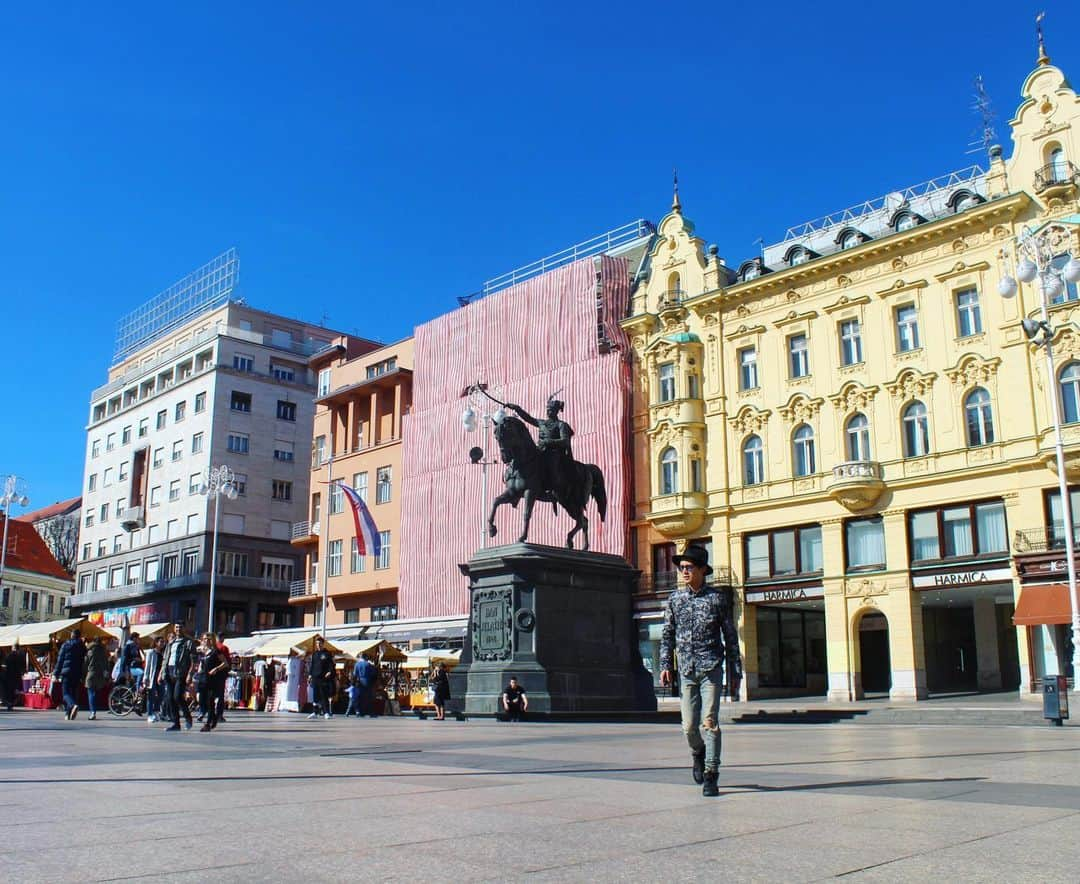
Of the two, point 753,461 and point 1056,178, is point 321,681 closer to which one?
point 753,461

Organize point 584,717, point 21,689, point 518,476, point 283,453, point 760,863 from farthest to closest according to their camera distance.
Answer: point 283,453 → point 21,689 → point 518,476 → point 584,717 → point 760,863

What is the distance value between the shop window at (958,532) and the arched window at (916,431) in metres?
2.26

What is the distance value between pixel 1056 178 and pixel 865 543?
14443 millimetres

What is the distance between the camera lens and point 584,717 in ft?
73.8

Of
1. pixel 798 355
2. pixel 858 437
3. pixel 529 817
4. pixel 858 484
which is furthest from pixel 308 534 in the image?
pixel 529 817

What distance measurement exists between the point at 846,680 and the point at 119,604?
191ft

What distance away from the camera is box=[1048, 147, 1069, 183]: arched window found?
37844 mm

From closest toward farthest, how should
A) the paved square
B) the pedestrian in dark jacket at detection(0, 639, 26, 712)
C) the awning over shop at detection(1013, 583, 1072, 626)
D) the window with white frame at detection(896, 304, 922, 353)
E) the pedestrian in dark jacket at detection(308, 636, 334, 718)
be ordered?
the paved square
the pedestrian in dark jacket at detection(308, 636, 334, 718)
the pedestrian in dark jacket at detection(0, 639, 26, 712)
the awning over shop at detection(1013, 583, 1072, 626)
the window with white frame at detection(896, 304, 922, 353)

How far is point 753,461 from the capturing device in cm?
4538

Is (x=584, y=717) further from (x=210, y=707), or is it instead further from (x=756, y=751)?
(x=756, y=751)

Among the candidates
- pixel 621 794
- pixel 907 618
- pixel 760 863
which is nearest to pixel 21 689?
pixel 907 618

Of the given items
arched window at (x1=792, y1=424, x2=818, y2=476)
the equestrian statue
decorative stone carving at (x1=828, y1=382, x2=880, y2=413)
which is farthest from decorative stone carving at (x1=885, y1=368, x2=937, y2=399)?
the equestrian statue

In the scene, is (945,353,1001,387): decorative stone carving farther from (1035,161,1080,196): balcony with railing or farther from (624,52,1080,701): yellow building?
(1035,161,1080,196): balcony with railing

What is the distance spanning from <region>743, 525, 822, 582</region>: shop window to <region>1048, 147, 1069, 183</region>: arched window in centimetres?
1504
